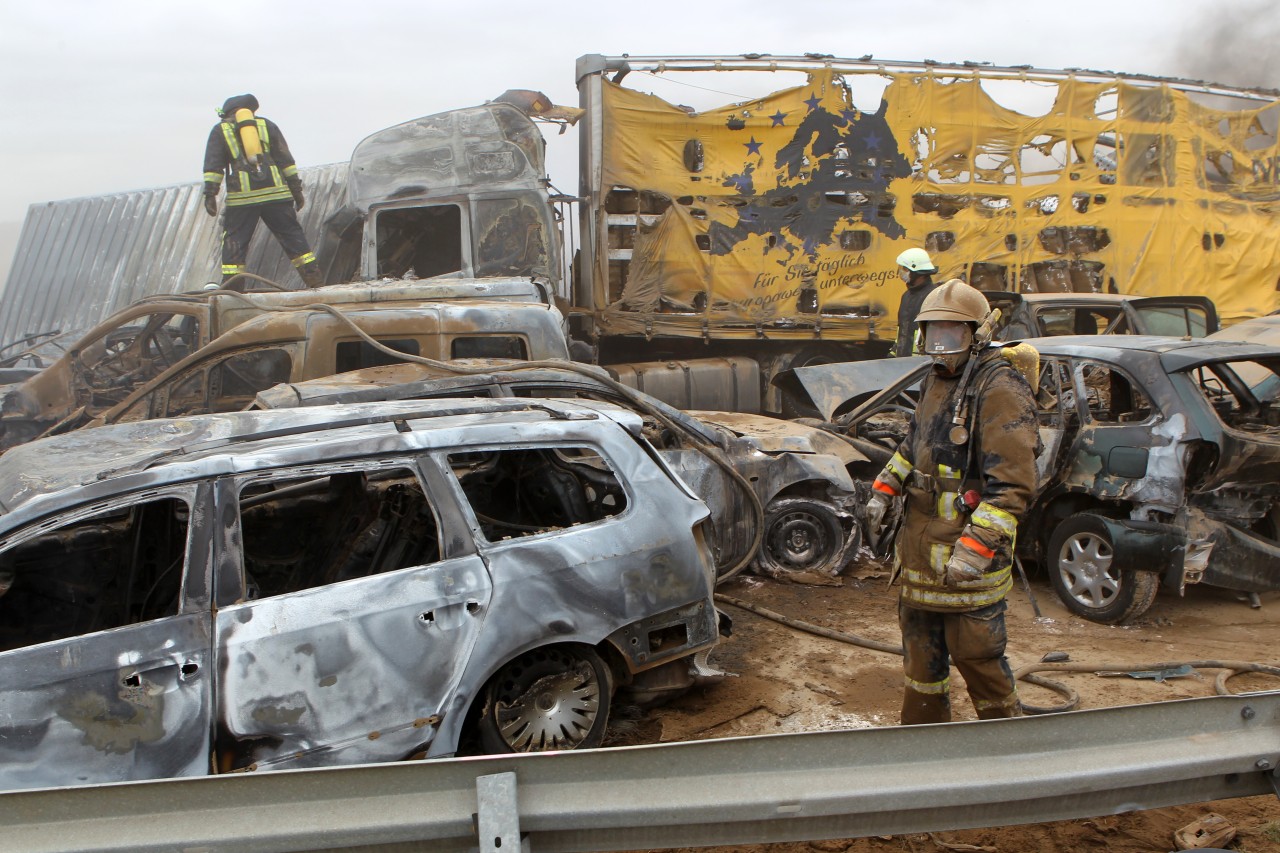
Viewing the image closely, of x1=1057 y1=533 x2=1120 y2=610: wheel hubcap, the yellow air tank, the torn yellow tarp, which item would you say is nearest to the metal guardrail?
x1=1057 y1=533 x2=1120 y2=610: wheel hubcap

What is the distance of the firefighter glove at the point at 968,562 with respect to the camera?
3.30 metres

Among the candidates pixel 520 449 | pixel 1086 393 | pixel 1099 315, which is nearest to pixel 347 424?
pixel 520 449

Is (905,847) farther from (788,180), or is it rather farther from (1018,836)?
(788,180)

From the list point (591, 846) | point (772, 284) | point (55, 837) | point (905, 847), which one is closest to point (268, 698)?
point (55, 837)

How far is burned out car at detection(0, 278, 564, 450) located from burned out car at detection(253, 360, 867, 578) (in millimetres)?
628

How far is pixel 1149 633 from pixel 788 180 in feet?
21.7

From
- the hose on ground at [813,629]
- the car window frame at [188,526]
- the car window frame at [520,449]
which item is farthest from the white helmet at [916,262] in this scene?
the car window frame at [188,526]

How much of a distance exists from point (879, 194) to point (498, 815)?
32.0 feet

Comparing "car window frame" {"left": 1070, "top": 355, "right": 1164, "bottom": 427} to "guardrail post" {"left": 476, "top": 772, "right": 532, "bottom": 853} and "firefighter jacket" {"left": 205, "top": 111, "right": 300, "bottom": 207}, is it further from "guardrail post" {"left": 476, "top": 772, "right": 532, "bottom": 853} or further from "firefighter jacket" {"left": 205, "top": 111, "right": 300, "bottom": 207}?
"firefighter jacket" {"left": 205, "top": 111, "right": 300, "bottom": 207}

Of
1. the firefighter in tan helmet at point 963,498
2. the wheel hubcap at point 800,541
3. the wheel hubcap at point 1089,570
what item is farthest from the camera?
the wheel hubcap at point 800,541

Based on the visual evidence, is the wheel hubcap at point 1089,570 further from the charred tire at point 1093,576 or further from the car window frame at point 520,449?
the car window frame at point 520,449

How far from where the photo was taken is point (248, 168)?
9961 mm

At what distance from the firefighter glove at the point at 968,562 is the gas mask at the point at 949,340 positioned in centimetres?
67

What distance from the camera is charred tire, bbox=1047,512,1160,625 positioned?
5379 mm
